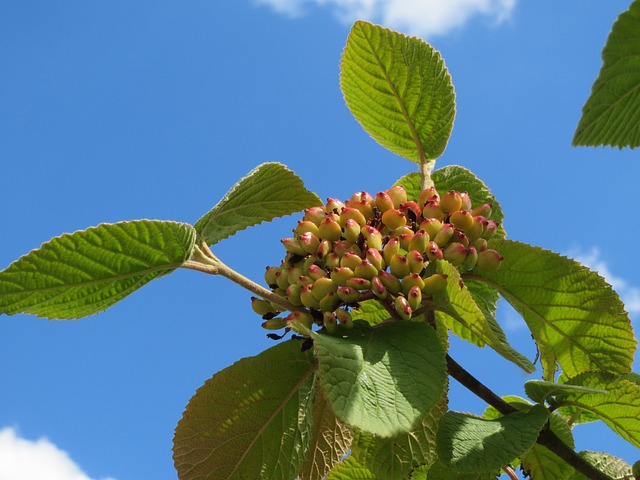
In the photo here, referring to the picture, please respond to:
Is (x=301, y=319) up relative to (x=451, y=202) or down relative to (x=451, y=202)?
down

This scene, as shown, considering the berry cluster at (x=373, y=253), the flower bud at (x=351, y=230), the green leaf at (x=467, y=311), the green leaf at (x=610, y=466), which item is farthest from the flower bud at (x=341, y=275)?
the green leaf at (x=610, y=466)

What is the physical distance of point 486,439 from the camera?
1831 mm

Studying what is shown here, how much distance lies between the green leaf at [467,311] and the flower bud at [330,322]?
0.24 metres

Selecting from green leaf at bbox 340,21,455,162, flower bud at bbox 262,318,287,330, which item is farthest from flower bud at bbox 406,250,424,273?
green leaf at bbox 340,21,455,162

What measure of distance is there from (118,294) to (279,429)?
535mm

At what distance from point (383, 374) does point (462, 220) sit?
469 mm

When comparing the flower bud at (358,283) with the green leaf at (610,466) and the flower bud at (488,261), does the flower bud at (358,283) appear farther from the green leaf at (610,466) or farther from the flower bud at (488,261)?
the green leaf at (610,466)

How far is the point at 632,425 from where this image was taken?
6.79 feet

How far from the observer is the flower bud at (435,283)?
176cm

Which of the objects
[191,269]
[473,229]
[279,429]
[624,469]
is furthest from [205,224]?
[624,469]

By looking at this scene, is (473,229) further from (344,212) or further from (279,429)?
(279,429)

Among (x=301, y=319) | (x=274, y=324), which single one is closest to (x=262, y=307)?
(x=274, y=324)

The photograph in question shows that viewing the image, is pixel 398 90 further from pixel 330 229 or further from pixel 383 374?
pixel 383 374

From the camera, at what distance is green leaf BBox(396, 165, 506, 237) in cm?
235
